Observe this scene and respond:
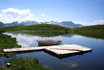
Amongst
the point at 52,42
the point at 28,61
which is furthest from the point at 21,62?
the point at 52,42

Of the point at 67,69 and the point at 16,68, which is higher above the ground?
the point at 16,68

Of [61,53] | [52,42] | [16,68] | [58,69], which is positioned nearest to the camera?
[16,68]

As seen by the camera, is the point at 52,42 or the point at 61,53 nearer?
the point at 61,53

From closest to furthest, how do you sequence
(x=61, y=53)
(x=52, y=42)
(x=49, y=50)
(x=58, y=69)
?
(x=58, y=69) < (x=61, y=53) < (x=49, y=50) < (x=52, y=42)

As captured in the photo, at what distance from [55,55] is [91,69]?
9.89m

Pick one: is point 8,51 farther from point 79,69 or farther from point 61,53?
point 79,69

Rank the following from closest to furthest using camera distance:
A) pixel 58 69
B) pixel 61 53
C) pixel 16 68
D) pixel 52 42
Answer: pixel 16 68, pixel 58 69, pixel 61 53, pixel 52 42

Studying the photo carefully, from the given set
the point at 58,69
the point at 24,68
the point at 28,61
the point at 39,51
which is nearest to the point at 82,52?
the point at 39,51

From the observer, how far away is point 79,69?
1842cm

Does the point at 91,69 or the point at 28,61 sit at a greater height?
the point at 28,61

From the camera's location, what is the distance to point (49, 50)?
29062 millimetres

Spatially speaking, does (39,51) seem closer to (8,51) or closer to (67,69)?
(8,51)

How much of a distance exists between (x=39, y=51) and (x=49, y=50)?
A: 9.53 feet

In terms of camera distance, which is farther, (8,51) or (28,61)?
(8,51)
